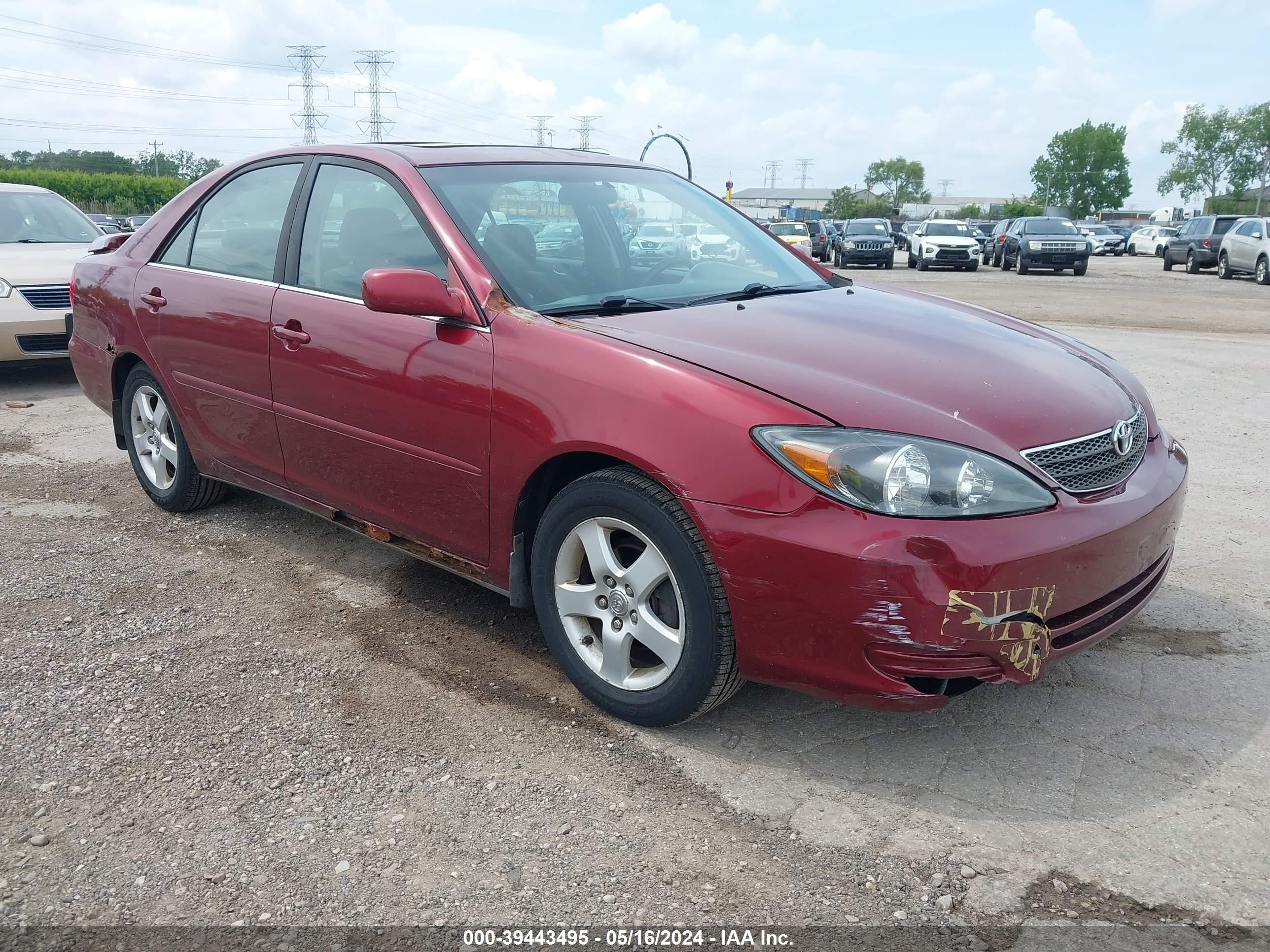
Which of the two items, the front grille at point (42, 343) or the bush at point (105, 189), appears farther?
the bush at point (105, 189)

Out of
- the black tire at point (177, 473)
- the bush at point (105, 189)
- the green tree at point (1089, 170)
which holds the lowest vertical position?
the black tire at point (177, 473)

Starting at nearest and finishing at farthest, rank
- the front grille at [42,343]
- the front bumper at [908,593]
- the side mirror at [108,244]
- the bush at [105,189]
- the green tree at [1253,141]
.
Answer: the front bumper at [908,593]
the side mirror at [108,244]
the front grille at [42,343]
the bush at [105,189]
the green tree at [1253,141]

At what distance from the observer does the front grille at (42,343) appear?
8336 mm

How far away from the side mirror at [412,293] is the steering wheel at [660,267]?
0.69 meters

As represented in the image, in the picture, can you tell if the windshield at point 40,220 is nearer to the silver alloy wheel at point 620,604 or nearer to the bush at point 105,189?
the silver alloy wheel at point 620,604

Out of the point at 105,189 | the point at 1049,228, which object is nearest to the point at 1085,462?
the point at 1049,228

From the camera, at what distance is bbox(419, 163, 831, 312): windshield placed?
3.41 m

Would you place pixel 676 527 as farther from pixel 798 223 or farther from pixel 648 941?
pixel 798 223

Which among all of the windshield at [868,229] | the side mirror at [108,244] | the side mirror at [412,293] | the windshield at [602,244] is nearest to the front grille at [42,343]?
the side mirror at [108,244]

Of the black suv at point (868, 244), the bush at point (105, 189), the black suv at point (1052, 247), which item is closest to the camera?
the black suv at point (1052, 247)

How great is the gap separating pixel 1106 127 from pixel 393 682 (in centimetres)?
13828

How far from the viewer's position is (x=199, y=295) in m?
4.38

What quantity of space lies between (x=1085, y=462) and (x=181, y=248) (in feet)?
12.6

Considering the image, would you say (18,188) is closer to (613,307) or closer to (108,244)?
(108,244)
